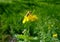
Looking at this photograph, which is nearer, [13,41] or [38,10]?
[13,41]

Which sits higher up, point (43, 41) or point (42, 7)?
point (42, 7)

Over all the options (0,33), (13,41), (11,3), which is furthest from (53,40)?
(11,3)

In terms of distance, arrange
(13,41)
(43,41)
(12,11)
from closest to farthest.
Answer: (43,41), (13,41), (12,11)

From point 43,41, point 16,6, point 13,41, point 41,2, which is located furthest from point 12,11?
point 43,41

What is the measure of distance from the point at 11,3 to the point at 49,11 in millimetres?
609

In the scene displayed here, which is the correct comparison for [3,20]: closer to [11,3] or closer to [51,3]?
[11,3]

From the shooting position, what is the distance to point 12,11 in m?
3.48

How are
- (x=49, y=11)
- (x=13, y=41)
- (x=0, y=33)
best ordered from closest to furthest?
(x=13, y=41)
(x=0, y=33)
(x=49, y=11)

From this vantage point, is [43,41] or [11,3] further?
[11,3]

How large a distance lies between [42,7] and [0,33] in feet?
2.12

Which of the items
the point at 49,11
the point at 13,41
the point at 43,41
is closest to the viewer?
the point at 43,41

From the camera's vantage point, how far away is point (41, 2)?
10.6 feet

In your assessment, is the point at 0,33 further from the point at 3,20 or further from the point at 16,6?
the point at 16,6

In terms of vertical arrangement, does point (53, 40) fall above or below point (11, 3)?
below
